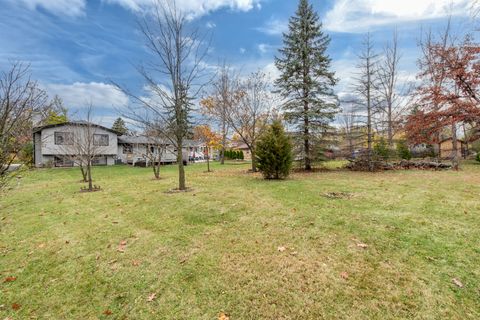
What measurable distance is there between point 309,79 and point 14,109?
1425 centimetres

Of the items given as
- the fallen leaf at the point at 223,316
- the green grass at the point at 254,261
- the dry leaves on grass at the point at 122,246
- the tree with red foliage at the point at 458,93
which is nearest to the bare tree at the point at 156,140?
the green grass at the point at 254,261

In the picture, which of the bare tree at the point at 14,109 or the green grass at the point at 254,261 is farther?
the bare tree at the point at 14,109

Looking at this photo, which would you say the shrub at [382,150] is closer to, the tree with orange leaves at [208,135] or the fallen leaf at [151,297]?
the fallen leaf at [151,297]

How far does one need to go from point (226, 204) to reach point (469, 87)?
29.1 ft

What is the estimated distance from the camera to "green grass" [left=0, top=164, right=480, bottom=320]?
2.66 m

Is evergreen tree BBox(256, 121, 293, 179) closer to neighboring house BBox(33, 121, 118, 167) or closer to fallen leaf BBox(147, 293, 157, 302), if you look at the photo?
fallen leaf BBox(147, 293, 157, 302)

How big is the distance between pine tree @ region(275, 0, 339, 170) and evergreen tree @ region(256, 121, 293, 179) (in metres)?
4.97

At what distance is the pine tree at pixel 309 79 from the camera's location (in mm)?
14711

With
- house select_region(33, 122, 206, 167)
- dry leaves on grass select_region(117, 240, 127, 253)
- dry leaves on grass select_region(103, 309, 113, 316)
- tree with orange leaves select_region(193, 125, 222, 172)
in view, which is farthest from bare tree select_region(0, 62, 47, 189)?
tree with orange leaves select_region(193, 125, 222, 172)

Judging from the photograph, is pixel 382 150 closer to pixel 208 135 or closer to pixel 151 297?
pixel 151 297

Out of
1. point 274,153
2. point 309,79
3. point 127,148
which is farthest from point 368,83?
point 127,148

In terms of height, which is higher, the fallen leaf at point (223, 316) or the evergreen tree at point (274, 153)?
the evergreen tree at point (274, 153)

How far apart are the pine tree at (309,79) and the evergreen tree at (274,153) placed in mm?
4975

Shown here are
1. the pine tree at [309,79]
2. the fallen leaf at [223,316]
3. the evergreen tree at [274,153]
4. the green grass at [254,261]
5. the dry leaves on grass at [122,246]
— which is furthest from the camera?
the pine tree at [309,79]
